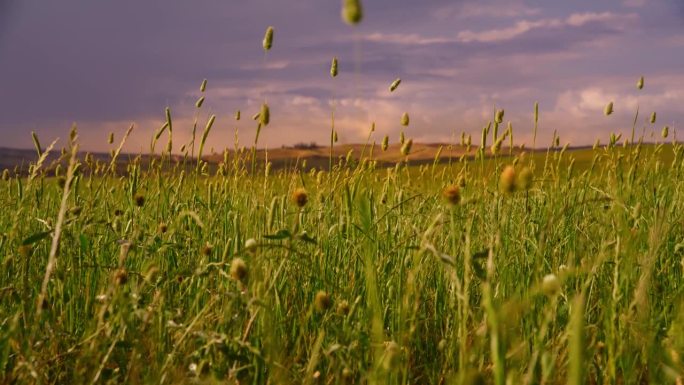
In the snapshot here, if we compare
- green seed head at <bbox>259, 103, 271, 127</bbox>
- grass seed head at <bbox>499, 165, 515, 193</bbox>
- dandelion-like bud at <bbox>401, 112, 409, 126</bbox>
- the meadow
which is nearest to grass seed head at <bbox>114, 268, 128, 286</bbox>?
the meadow

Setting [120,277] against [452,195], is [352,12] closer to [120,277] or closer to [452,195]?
[452,195]

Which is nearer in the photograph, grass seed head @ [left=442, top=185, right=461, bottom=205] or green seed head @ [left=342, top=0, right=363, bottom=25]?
green seed head @ [left=342, top=0, right=363, bottom=25]

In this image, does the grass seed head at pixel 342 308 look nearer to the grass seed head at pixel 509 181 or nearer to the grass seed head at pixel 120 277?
the grass seed head at pixel 120 277

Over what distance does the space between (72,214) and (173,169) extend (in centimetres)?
180

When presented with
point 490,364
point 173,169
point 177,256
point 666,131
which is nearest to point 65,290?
point 177,256

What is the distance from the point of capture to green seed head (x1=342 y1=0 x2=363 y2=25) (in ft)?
4.69

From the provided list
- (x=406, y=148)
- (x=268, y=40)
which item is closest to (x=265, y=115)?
(x=268, y=40)

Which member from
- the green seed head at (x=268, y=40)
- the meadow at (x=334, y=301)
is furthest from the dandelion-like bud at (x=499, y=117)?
the green seed head at (x=268, y=40)

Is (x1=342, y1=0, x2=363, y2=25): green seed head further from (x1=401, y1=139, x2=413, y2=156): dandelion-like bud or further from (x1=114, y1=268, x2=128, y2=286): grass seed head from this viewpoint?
(x1=401, y1=139, x2=413, y2=156): dandelion-like bud

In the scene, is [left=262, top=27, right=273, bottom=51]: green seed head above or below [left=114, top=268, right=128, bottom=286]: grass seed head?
above

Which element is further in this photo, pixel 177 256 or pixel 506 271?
pixel 177 256

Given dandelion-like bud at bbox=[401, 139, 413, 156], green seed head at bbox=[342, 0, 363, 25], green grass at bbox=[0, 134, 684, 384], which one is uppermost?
green seed head at bbox=[342, 0, 363, 25]

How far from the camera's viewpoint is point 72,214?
2.69m

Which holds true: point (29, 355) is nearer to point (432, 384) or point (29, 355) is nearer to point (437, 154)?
point (432, 384)
